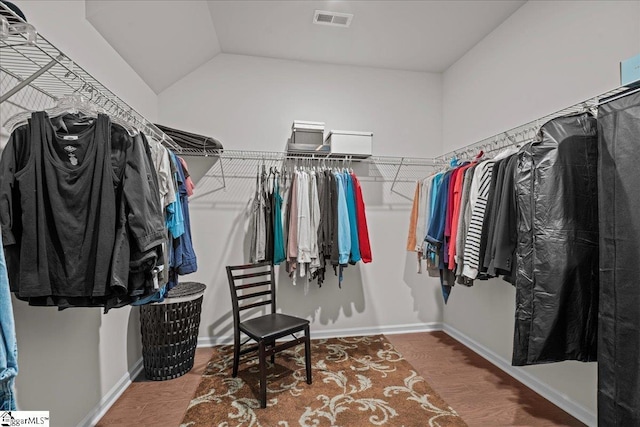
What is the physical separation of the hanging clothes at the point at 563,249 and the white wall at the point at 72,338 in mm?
2197

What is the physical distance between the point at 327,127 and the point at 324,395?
238 centimetres

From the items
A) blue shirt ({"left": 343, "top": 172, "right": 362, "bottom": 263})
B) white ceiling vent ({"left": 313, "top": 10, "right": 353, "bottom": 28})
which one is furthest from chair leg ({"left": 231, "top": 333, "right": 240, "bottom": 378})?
white ceiling vent ({"left": 313, "top": 10, "right": 353, "bottom": 28})

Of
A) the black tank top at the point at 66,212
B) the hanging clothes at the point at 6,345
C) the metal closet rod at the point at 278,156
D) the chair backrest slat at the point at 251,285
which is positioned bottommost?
the chair backrest slat at the point at 251,285

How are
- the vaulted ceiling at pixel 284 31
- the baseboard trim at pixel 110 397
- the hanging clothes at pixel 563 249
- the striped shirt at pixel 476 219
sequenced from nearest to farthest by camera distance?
the hanging clothes at pixel 563 249 < the baseboard trim at pixel 110 397 < the striped shirt at pixel 476 219 < the vaulted ceiling at pixel 284 31

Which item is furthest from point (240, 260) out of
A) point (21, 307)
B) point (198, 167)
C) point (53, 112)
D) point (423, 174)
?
point (423, 174)

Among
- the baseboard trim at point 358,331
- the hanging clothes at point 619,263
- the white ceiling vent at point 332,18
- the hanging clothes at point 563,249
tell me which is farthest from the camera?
the baseboard trim at point 358,331

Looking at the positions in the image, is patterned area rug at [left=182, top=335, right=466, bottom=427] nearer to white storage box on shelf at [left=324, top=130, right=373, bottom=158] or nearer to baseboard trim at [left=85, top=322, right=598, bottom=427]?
baseboard trim at [left=85, top=322, right=598, bottom=427]

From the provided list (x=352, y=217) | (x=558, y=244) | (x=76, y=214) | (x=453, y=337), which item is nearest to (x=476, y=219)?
(x=558, y=244)

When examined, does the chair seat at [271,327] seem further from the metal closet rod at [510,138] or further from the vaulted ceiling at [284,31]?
the vaulted ceiling at [284,31]

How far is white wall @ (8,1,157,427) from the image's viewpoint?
1318 millimetres

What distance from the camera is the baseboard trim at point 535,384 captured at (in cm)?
180

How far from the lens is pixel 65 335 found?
1.52 meters

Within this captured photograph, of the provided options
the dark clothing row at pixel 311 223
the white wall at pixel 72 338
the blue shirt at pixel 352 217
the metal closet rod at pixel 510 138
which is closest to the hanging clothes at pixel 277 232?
the dark clothing row at pixel 311 223

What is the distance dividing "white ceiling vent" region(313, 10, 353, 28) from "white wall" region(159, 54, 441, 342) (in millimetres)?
632
